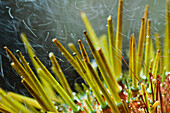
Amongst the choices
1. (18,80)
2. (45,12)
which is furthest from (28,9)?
(18,80)

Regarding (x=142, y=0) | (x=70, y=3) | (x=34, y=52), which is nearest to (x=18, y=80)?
(x=34, y=52)

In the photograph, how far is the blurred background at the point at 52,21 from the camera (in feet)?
1.08

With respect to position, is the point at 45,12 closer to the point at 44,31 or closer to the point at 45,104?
the point at 44,31

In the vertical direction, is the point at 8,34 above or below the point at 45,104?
above

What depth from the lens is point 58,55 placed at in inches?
14.6

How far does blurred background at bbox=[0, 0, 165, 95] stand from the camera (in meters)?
0.33

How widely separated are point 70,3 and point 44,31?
0.08 metres

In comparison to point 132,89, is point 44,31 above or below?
above

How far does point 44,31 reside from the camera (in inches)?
13.5

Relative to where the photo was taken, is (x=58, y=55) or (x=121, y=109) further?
(x=58, y=55)

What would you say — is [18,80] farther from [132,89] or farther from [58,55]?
[132,89]

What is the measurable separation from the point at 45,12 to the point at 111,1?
15cm

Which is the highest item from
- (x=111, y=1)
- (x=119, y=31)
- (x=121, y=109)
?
(x=111, y=1)

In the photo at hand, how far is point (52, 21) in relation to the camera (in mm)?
342
